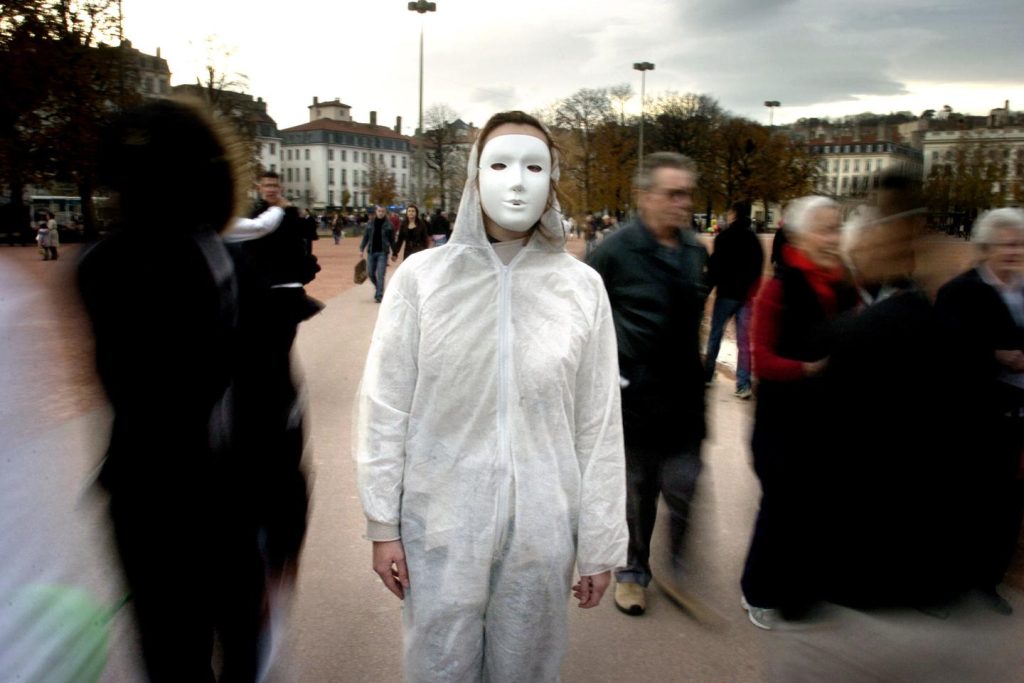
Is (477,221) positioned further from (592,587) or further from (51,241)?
(51,241)

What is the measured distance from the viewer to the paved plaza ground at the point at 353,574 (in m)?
1.87

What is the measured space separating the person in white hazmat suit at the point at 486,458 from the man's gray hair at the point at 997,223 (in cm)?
269

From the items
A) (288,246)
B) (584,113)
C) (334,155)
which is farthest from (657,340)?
(334,155)

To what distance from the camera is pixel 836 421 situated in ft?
6.36

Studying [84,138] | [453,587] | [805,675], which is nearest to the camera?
[453,587]

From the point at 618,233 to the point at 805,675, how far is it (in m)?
2.06

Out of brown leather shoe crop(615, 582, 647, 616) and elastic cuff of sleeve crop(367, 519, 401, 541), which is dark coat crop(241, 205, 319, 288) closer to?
brown leather shoe crop(615, 582, 647, 616)

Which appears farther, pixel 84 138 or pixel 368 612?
pixel 84 138

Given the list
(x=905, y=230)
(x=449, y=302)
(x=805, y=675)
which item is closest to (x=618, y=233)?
(x=905, y=230)

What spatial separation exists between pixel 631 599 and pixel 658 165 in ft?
6.80

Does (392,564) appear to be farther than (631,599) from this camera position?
No

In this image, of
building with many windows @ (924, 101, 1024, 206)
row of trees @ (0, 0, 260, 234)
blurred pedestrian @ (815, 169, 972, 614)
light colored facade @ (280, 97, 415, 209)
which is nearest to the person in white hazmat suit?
blurred pedestrian @ (815, 169, 972, 614)

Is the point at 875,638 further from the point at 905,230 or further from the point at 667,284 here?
the point at 667,284

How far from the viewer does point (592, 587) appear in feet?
6.68
